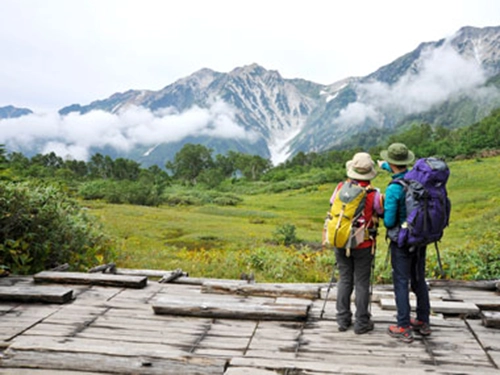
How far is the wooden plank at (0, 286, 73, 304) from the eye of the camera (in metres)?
7.55

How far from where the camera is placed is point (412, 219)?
5.68m

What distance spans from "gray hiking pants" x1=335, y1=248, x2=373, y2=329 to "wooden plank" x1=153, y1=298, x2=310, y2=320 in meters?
0.68

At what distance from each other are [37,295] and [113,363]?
312cm

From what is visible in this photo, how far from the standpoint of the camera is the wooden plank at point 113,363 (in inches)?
202

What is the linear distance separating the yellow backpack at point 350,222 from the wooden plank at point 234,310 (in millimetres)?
1466

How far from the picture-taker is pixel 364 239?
235 inches

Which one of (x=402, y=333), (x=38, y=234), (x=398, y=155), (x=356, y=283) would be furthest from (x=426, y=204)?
(x=38, y=234)

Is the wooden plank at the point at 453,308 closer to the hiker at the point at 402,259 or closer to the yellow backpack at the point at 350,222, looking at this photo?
the hiker at the point at 402,259

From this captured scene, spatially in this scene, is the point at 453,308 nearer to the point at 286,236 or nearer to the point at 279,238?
the point at 286,236

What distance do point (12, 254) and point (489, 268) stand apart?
13.2m

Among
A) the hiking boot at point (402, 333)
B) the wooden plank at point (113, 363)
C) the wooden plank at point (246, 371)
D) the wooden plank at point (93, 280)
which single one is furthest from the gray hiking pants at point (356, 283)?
the wooden plank at point (93, 280)

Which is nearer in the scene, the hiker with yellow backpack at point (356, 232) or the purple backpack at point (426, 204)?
the purple backpack at point (426, 204)

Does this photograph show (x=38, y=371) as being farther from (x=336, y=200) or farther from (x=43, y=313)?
(x=336, y=200)

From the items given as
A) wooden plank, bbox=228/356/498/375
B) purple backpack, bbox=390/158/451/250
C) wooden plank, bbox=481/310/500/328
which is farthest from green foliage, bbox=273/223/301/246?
wooden plank, bbox=228/356/498/375
